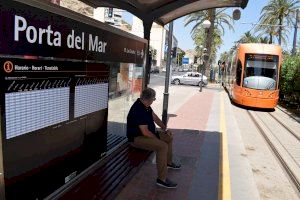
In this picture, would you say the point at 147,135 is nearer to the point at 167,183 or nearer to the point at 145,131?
the point at 145,131

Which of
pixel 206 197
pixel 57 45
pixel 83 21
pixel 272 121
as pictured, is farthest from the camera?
pixel 272 121

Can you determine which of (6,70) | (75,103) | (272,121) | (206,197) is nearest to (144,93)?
(75,103)

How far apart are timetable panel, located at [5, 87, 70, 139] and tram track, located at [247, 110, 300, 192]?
484 cm

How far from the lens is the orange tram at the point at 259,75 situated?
57.8ft

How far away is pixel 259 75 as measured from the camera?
17.9 m

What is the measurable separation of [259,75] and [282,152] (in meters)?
8.82

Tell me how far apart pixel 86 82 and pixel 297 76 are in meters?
16.5

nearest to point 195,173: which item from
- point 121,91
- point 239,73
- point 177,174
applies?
point 177,174

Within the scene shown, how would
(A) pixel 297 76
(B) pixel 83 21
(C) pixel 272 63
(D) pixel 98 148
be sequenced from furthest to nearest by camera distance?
(A) pixel 297 76 < (C) pixel 272 63 < (D) pixel 98 148 < (B) pixel 83 21

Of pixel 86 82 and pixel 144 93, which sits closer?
pixel 86 82

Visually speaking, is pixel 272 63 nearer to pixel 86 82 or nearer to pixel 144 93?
pixel 144 93

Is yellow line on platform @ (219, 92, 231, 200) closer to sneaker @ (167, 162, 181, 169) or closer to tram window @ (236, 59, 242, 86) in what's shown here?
sneaker @ (167, 162, 181, 169)

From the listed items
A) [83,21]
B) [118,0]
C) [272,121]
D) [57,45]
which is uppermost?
[118,0]

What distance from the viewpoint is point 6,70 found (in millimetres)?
3471
